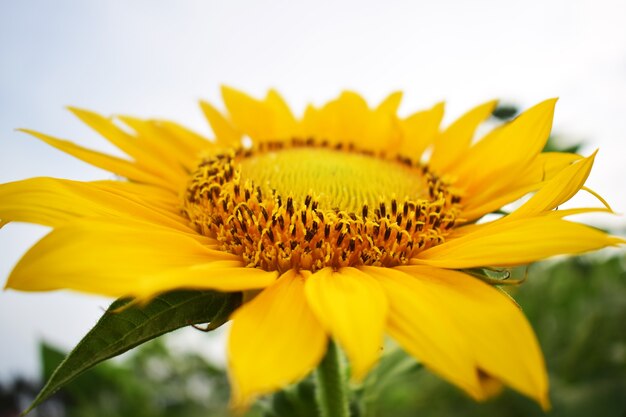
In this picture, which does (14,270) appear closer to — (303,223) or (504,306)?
(303,223)

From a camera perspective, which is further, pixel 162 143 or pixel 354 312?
pixel 162 143

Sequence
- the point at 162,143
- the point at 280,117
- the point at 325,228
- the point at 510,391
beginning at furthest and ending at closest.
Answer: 1. the point at 510,391
2. the point at 280,117
3. the point at 162,143
4. the point at 325,228

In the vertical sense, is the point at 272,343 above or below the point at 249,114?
below

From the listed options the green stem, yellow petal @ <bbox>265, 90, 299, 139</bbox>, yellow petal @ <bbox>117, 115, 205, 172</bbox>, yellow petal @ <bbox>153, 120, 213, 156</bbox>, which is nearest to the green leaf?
the green stem

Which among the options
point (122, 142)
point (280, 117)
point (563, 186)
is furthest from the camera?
point (280, 117)

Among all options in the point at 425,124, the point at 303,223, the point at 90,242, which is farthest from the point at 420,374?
the point at 90,242

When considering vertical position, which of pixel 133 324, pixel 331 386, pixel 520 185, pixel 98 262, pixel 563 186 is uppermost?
pixel 98 262

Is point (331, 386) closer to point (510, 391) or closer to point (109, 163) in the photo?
point (109, 163)

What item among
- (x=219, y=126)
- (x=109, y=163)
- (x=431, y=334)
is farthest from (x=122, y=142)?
(x=431, y=334)
